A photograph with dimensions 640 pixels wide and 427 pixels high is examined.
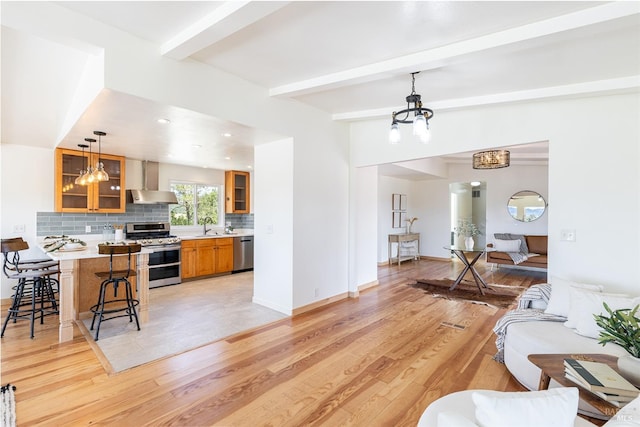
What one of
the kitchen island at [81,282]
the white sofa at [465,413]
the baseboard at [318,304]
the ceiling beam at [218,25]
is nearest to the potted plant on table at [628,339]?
the white sofa at [465,413]

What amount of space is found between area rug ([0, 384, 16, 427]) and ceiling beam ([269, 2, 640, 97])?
3.50 meters

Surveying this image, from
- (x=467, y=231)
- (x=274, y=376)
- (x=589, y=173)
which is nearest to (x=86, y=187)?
(x=274, y=376)

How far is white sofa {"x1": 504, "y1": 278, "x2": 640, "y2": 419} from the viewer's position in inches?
86.3

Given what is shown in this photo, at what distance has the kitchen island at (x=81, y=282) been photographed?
3.17 meters

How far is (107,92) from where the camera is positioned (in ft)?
8.14

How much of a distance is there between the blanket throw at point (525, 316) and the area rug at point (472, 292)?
5.45 feet

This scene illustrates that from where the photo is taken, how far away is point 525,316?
2766 millimetres

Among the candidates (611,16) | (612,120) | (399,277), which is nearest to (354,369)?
(611,16)

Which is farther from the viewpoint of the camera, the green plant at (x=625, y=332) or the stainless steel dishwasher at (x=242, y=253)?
the stainless steel dishwasher at (x=242, y=253)

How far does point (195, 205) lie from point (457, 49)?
19.3 feet

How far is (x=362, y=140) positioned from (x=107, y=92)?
11.1ft

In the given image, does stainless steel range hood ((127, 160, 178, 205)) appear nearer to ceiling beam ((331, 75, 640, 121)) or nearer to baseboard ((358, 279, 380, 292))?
baseboard ((358, 279, 380, 292))

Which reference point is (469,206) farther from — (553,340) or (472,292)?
(553,340)

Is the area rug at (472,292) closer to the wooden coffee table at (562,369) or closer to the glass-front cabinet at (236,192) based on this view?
the wooden coffee table at (562,369)
